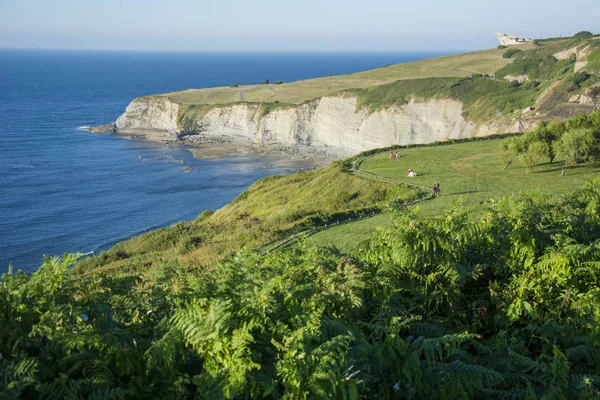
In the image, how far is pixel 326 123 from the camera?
114625mm

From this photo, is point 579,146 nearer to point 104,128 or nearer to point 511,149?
point 511,149

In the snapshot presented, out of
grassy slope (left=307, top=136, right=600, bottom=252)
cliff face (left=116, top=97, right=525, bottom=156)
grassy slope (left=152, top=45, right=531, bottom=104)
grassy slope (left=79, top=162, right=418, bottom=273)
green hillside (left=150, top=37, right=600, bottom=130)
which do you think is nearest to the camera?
grassy slope (left=307, top=136, right=600, bottom=252)

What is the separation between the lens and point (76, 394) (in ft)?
15.6

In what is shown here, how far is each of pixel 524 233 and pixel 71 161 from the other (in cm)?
10156

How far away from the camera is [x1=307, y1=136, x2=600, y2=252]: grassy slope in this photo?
2569 centimetres

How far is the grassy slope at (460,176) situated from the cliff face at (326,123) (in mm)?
25214

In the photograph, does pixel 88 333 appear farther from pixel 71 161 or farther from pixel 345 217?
pixel 71 161

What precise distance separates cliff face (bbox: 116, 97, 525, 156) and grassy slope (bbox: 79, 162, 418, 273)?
3723 centimetres

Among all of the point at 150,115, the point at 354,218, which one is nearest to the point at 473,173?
the point at 354,218

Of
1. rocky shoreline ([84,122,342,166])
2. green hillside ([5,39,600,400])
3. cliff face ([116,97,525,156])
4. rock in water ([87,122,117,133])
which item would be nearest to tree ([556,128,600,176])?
green hillside ([5,39,600,400])

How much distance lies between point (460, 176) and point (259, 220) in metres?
15.9

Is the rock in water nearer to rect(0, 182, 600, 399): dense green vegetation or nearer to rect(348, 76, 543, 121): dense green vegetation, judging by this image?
rect(348, 76, 543, 121): dense green vegetation

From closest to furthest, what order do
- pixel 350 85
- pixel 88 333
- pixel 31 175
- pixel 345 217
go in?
1. pixel 88 333
2. pixel 345 217
3. pixel 31 175
4. pixel 350 85

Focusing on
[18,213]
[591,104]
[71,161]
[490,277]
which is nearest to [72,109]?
[71,161]
